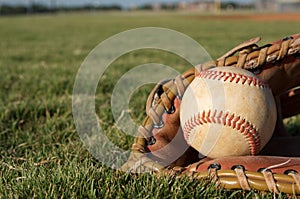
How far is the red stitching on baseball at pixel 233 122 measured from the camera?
1885 mm

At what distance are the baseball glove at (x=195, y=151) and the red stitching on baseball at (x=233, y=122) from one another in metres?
0.09

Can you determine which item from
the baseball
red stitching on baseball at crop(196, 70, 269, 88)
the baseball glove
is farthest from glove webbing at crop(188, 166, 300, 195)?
red stitching on baseball at crop(196, 70, 269, 88)

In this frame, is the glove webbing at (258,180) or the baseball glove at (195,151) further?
the baseball glove at (195,151)

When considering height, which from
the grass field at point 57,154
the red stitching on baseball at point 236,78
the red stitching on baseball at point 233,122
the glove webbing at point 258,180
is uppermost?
the red stitching on baseball at point 236,78

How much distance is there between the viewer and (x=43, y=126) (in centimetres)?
277

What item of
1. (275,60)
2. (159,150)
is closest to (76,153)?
(159,150)

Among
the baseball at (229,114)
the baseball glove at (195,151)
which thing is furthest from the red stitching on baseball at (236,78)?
the baseball glove at (195,151)

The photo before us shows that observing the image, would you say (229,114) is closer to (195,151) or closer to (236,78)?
(236,78)

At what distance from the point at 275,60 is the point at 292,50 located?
9 cm

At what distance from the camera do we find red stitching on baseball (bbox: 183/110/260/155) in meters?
1.88

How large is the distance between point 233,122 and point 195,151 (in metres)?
0.34

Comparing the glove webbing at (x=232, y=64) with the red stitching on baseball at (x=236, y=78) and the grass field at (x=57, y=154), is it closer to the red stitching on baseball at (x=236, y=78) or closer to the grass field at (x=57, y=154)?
the red stitching on baseball at (x=236, y=78)

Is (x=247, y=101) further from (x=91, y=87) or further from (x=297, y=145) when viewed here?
(x=91, y=87)

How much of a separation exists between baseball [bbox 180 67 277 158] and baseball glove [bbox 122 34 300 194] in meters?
0.09
